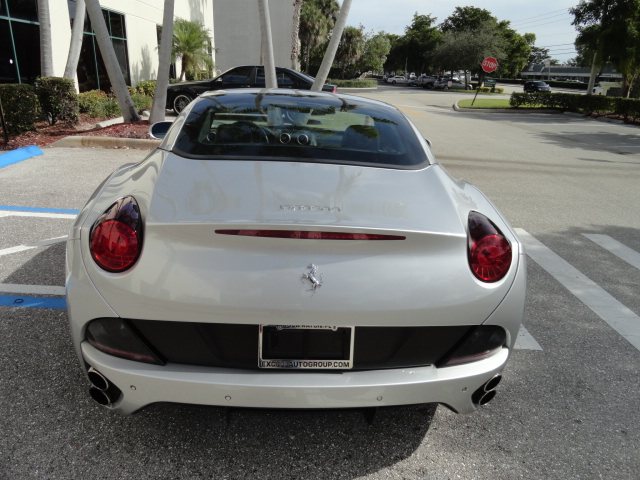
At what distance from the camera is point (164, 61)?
10586mm

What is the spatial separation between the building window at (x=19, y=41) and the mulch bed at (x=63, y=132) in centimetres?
203

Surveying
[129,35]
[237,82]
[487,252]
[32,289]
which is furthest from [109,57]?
[487,252]

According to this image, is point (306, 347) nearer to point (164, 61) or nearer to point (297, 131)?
point (297, 131)

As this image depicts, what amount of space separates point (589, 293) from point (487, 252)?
273 cm

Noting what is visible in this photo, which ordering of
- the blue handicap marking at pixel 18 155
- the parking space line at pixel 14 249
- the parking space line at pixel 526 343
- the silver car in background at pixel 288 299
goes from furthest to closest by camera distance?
1. the blue handicap marking at pixel 18 155
2. the parking space line at pixel 14 249
3. the parking space line at pixel 526 343
4. the silver car in background at pixel 288 299

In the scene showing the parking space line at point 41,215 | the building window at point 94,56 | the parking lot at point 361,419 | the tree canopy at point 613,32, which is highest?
the tree canopy at point 613,32

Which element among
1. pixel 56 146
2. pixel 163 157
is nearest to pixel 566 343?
pixel 163 157

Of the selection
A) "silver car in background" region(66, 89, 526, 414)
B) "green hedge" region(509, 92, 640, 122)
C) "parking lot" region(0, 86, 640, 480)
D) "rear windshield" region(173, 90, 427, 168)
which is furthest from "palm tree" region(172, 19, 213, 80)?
"silver car in background" region(66, 89, 526, 414)

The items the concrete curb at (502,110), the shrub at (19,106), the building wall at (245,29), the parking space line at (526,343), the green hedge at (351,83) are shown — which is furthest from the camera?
the green hedge at (351,83)

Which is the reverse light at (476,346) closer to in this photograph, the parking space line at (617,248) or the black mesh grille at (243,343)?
the black mesh grille at (243,343)

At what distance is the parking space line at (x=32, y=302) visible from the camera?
3.39 m

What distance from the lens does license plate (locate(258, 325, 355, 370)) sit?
6.08ft

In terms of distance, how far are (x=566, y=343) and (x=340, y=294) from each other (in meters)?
2.27

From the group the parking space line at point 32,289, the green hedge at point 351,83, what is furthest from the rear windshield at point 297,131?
the green hedge at point 351,83
